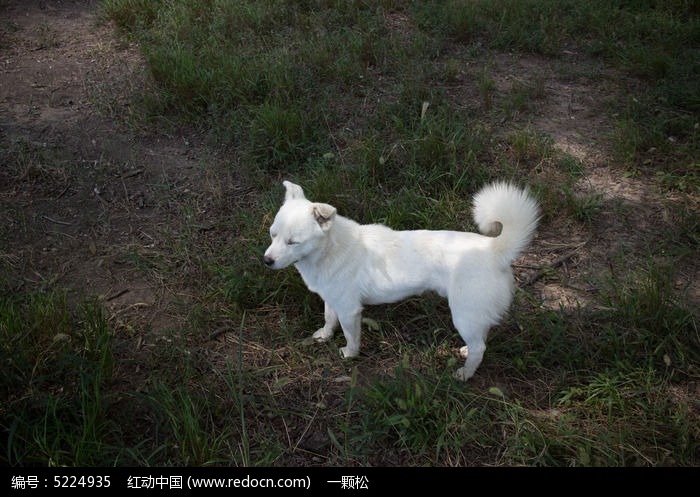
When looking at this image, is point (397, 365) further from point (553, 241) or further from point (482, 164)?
point (482, 164)

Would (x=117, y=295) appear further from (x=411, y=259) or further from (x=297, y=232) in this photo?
(x=411, y=259)

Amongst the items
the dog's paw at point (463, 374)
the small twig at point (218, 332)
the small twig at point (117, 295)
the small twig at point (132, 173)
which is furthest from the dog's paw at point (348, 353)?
the small twig at point (132, 173)

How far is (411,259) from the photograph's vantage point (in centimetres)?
274

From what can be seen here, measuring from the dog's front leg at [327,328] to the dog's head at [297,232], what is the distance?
0.53 meters

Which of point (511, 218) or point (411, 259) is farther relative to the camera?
point (411, 259)

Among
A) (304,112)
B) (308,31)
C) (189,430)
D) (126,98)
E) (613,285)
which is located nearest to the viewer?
(189,430)

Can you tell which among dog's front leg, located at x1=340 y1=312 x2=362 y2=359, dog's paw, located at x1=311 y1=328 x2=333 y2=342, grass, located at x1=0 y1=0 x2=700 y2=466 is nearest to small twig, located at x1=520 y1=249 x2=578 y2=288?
grass, located at x1=0 y1=0 x2=700 y2=466

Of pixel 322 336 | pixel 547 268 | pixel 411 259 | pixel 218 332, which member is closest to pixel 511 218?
pixel 411 259

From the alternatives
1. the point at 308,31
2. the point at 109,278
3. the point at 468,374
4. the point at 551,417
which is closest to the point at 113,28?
the point at 308,31

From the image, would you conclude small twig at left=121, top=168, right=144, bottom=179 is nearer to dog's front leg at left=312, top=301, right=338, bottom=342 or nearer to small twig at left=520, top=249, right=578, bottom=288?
dog's front leg at left=312, top=301, right=338, bottom=342

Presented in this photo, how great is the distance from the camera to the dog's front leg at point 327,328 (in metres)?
3.08

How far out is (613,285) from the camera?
3.10 meters

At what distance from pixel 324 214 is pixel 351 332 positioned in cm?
71

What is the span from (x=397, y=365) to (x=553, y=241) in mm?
1582
